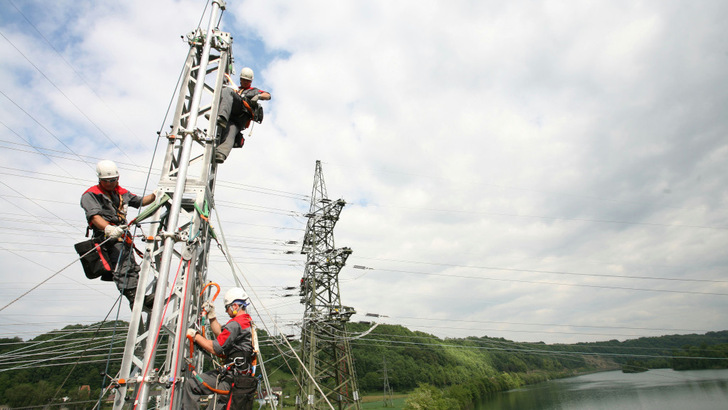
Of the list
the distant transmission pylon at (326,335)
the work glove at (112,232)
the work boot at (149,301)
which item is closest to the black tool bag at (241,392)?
the work boot at (149,301)

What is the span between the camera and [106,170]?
393 centimetres

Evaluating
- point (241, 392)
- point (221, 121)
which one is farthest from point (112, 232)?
point (241, 392)

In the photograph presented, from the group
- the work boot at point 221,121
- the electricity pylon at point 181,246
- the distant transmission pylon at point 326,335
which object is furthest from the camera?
the distant transmission pylon at point 326,335

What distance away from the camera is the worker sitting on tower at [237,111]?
473 cm

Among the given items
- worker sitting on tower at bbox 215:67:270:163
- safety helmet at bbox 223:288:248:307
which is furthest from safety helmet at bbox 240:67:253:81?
safety helmet at bbox 223:288:248:307

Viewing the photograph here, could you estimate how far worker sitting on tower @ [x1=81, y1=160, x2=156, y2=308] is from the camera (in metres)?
3.68

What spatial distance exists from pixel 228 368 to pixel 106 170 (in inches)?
105

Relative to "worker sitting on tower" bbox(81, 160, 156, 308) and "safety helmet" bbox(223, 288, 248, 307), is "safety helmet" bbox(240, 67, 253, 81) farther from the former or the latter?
"safety helmet" bbox(223, 288, 248, 307)

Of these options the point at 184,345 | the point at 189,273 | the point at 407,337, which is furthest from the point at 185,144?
the point at 407,337

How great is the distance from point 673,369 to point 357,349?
87516mm

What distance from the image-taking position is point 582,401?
58656 millimetres

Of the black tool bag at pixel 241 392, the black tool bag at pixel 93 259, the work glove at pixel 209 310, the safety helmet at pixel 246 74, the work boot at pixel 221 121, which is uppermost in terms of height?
the safety helmet at pixel 246 74

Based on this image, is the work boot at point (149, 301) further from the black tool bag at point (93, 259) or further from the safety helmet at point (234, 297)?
the safety helmet at point (234, 297)

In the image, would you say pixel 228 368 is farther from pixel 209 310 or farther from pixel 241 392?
pixel 209 310
